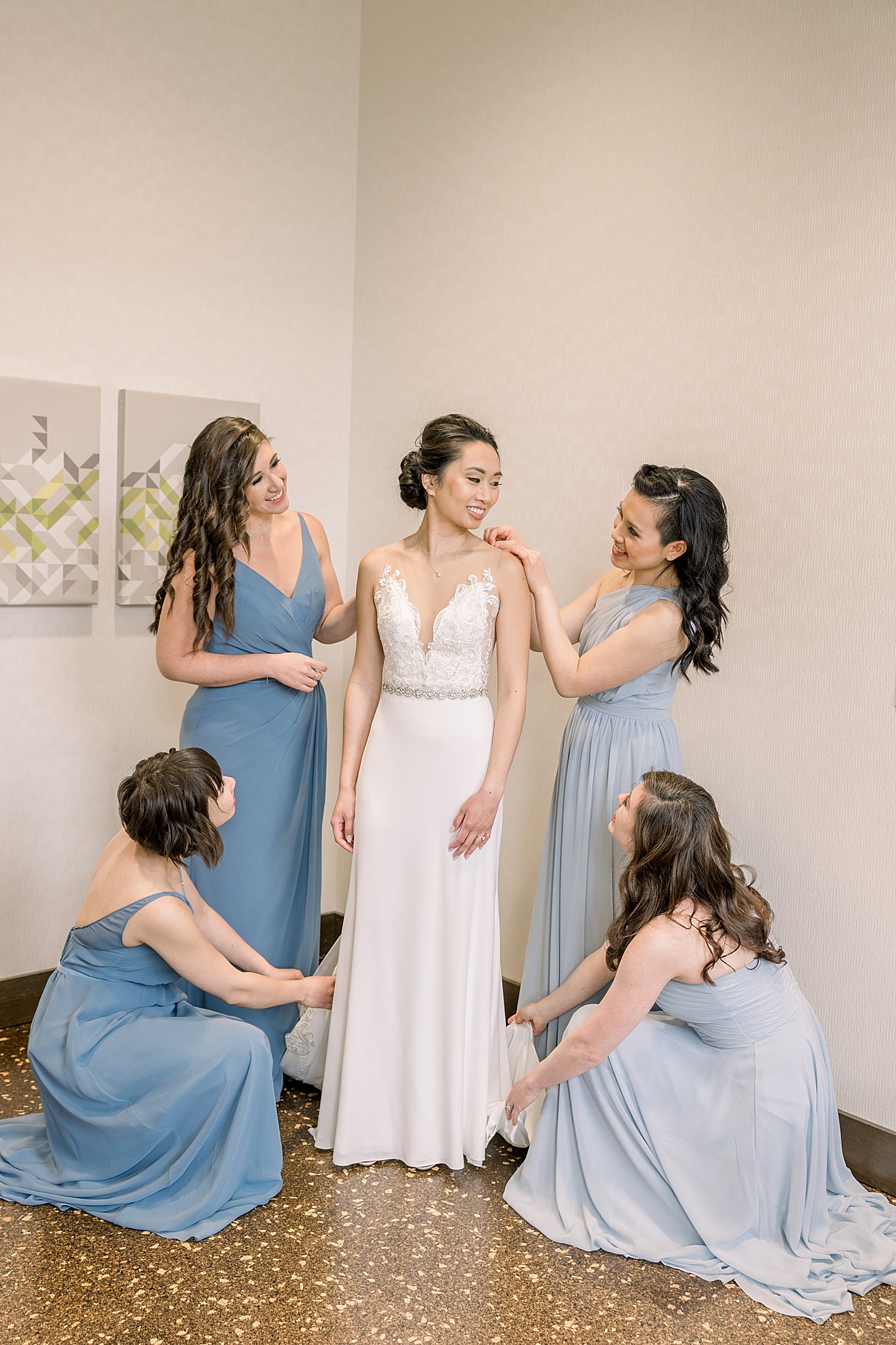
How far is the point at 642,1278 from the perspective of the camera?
2516 mm

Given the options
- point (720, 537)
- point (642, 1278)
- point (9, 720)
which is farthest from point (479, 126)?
point (642, 1278)

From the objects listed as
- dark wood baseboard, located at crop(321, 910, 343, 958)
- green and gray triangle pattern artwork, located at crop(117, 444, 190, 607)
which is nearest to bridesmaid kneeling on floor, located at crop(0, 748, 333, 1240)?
green and gray triangle pattern artwork, located at crop(117, 444, 190, 607)

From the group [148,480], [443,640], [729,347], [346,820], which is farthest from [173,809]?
[729,347]

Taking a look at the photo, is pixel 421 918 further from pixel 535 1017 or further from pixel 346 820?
pixel 535 1017

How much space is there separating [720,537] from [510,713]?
675 millimetres

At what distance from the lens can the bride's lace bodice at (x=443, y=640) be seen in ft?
9.42

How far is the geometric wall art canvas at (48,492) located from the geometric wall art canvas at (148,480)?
0.09 meters

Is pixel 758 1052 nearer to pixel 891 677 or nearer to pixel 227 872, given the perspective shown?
pixel 891 677

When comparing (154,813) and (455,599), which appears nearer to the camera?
(154,813)

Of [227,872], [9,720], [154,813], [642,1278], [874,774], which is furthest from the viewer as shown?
[9,720]

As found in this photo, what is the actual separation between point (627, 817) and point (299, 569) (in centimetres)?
121

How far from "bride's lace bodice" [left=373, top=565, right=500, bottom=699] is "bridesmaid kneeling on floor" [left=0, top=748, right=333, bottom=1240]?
526 mm

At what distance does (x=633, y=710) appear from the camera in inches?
119

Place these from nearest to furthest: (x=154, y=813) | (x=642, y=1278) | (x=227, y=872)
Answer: (x=642, y=1278) < (x=154, y=813) < (x=227, y=872)
